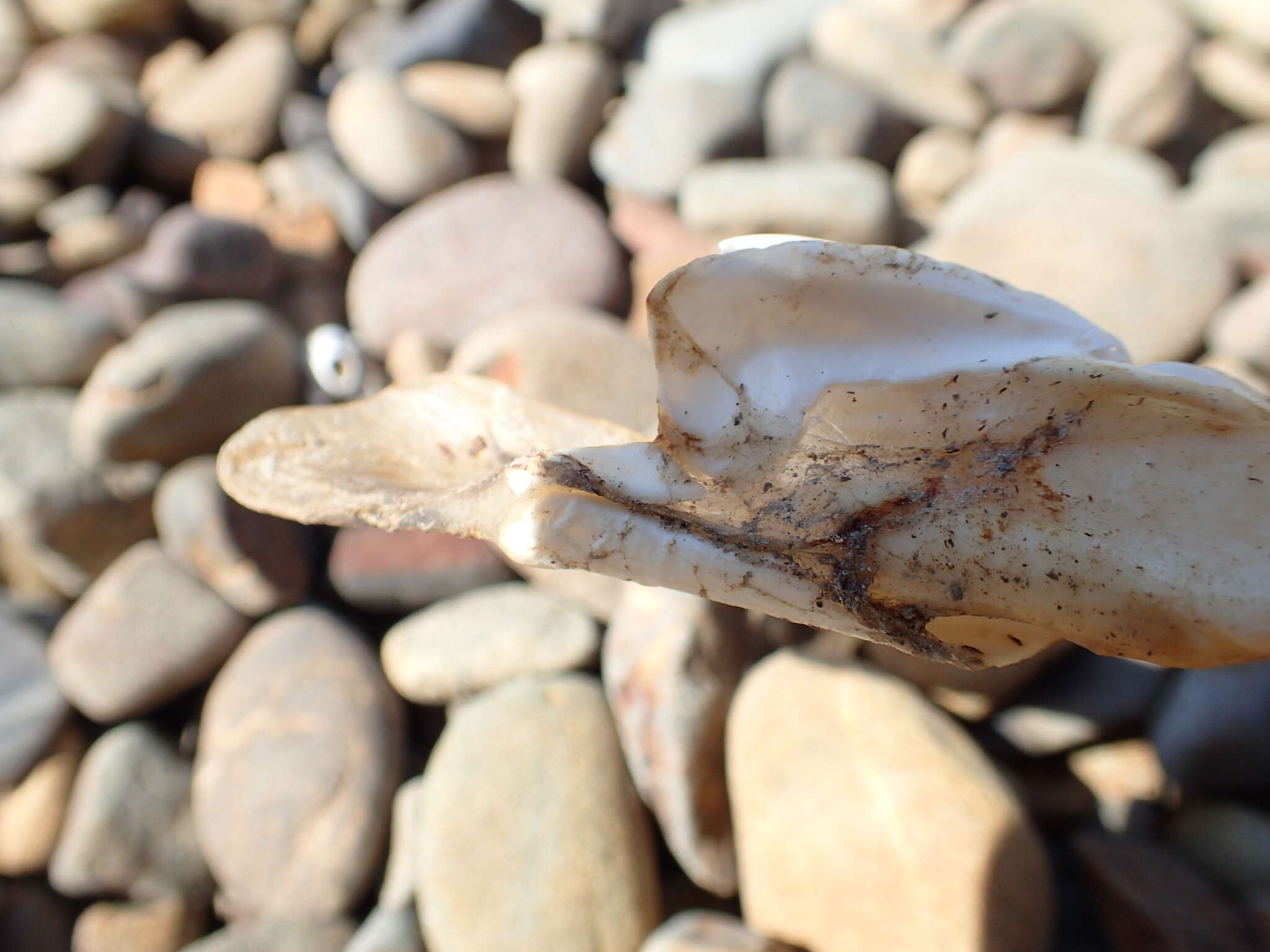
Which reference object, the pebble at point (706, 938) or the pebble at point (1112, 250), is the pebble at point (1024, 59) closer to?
the pebble at point (1112, 250)

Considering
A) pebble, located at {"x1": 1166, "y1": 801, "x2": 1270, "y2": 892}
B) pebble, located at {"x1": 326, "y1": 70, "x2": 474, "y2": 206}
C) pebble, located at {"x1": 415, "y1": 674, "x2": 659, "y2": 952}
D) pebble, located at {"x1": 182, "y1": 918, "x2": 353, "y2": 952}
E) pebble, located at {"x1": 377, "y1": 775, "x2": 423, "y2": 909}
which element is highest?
pebble, located at {"x1": 326, "y1": 70, "x2": 474, "y2": 206}

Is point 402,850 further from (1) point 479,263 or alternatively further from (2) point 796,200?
(2) point 796,200

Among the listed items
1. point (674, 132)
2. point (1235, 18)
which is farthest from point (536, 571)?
point (1235, 18)

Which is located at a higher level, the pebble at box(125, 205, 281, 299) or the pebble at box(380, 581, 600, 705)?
the pebble at box(125, 205, 281, 299)

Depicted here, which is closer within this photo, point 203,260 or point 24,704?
point 24,704

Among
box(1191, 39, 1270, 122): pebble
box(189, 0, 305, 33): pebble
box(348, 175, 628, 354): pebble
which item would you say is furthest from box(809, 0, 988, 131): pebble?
box(189, 0, 305, 33): pebble

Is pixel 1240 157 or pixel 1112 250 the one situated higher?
pixel 1240 157

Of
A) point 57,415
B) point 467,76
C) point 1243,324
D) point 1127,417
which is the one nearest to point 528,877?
point 1127,417

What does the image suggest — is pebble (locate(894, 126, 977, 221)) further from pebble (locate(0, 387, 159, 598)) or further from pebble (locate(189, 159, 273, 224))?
pebble (locate(0, 387, 159, 598))

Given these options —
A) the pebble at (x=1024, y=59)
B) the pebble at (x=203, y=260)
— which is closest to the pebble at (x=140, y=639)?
the pebble at (x=203, y=260)
